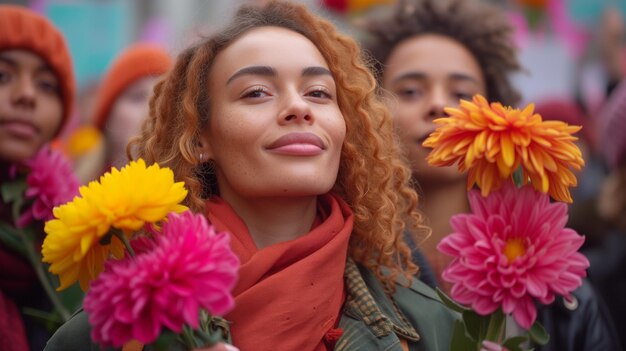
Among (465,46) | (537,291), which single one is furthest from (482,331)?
(465,46)

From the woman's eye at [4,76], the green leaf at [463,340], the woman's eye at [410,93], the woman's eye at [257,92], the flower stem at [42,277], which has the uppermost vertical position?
the woman's eye at [257,92]

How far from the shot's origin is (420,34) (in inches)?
147

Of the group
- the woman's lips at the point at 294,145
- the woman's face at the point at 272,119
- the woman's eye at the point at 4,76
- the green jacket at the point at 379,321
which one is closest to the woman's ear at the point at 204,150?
the woman's face at the point at 272,119

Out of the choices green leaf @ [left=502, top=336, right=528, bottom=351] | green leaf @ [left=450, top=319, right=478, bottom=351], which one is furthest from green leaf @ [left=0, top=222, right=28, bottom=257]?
green leaf @ [left=502, top=336, right=528, bottom=351]

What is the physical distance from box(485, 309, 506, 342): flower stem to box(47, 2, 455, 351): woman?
363 mm

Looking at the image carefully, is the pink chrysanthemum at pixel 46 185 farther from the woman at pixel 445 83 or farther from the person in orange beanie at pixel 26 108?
the woman at pixel 445 83

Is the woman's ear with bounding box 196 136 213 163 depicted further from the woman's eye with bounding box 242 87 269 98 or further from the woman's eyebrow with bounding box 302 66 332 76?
the woman's eyebrow with bounding box 302 66 332 76

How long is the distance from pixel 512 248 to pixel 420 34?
1.79m

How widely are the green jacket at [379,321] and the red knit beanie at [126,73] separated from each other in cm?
269

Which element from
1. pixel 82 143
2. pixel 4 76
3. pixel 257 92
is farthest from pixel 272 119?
pixel 82 143

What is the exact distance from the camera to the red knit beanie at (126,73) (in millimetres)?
4980

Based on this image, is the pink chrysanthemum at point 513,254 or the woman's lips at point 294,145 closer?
the pink chrysanthemum at point 513,254

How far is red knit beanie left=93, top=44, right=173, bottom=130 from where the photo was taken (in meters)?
4.98

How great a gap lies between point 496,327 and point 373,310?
1.43ft
